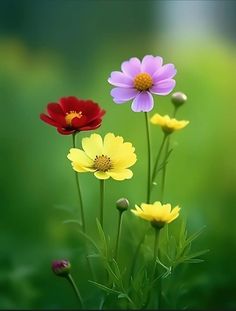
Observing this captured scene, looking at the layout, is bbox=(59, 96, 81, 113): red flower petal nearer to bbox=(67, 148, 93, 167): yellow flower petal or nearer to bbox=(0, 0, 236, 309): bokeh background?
bbox=(67, 148, 93, 167): yellow flower petal

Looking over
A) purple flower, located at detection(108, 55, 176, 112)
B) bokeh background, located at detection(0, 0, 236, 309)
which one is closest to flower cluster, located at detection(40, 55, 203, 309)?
purple flower, located at detection(108, 55, 176, 112)

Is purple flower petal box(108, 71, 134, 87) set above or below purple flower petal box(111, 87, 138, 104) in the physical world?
above

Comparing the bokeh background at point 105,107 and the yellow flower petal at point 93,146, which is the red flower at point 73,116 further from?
the bokeh background at point 105,107

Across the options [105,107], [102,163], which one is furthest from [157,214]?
[105,107]

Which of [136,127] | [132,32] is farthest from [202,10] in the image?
[136,127]

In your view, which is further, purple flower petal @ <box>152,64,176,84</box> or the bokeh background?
the bokeh background

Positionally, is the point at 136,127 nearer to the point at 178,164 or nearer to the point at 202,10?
the point at 178,164

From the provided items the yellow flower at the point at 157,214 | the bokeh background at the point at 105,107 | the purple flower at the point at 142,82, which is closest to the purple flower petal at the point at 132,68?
the purple flower at the point at 142,82
